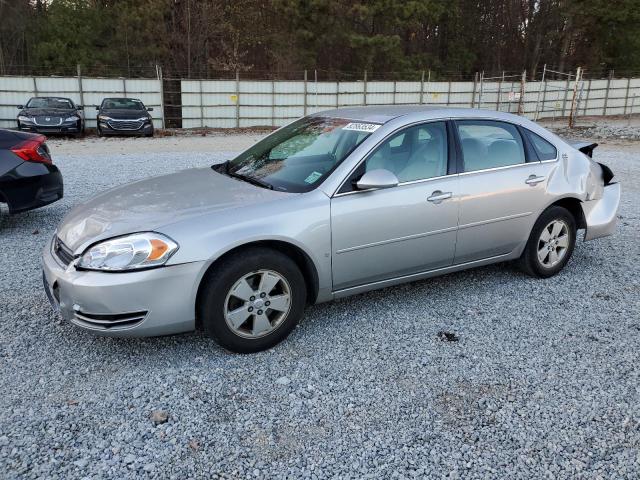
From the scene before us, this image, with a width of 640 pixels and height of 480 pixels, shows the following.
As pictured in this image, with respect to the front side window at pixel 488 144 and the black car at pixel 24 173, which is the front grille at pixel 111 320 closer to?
the front side window at pixel 488 144

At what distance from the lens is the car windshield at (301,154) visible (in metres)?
3.75

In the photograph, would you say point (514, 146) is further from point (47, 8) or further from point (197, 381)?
point (47, 8)

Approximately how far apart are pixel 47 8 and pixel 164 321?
35.1 m

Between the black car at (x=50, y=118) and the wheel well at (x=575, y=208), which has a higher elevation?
the wheel well at (x=575, y=208)

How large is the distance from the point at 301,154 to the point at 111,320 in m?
1.81

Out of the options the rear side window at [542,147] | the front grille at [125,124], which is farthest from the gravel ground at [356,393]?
the front grille at [125,124]

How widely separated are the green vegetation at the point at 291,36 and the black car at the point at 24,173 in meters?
24.6

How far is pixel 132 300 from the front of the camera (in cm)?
303

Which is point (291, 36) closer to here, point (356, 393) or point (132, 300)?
point (132, 300)

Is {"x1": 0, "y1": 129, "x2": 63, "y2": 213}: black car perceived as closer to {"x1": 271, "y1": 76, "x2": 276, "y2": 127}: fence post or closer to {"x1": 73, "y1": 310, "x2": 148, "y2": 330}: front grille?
{"x1": 73, "y1": 310, "x2": 148, "y2": 330}: front grille

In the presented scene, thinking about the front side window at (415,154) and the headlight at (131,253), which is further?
the front side window at (415,154)

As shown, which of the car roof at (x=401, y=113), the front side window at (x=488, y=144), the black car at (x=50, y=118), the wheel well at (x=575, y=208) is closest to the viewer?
the car roof at (x=401, y=113)

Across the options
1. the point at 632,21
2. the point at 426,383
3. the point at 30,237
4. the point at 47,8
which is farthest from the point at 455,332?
the point at 632,21

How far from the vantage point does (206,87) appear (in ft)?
77.3
